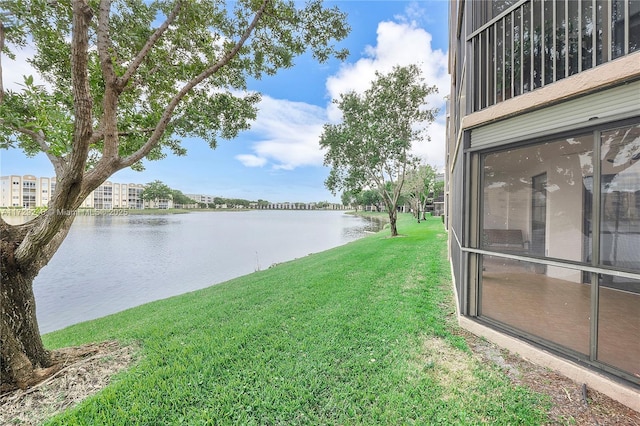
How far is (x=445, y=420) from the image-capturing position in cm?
201

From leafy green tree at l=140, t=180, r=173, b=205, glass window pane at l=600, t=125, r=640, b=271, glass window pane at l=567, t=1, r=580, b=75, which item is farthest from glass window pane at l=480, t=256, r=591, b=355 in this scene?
leafy green tree at l=140, t=180, r=173, b=205

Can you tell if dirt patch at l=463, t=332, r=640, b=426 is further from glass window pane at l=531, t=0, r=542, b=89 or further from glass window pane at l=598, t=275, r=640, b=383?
glass window pane at l=531, t=0, r=542, b=89

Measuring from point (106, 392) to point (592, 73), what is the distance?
17.3ft

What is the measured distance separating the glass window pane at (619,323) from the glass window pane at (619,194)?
297 mm

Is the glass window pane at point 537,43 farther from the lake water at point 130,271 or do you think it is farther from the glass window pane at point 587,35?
the lake water at point 130,271

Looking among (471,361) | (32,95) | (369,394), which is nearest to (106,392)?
(369,394)

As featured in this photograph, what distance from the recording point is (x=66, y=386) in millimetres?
2590

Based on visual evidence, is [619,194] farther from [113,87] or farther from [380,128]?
[380,128]

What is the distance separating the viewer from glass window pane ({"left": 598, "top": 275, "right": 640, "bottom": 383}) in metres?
2.38

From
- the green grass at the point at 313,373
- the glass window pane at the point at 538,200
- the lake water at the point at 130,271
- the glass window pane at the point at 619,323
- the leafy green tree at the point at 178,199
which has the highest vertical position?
the leafy green tree at the point at 178,199

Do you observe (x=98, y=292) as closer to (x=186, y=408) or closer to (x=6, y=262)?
(x=6, y=262)

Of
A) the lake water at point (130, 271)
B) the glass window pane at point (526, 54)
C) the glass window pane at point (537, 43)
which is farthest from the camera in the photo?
the lake water at point (130, 271)

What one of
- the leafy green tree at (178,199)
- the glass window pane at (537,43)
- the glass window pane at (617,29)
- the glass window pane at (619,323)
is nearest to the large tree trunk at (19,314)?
the glass window pane at (537,43)

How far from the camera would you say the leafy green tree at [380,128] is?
1394 centimetres
